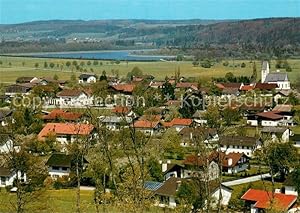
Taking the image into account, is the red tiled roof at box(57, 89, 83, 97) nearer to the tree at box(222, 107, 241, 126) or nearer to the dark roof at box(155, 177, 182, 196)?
the tree at box(222, 107, 241, 126)

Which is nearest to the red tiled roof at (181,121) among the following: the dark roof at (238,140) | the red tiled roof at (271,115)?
the red tiled roof at (271,115)

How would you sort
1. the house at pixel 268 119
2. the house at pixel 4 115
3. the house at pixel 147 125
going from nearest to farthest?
the house at pixel 147 125, the house at pixel 4 115, the house at pixel 268 119

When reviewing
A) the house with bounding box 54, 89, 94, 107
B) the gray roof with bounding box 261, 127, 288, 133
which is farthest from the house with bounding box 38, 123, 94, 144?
the house with bounding box 54, 89, 94, 107

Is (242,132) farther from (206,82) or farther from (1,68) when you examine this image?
(1,68)

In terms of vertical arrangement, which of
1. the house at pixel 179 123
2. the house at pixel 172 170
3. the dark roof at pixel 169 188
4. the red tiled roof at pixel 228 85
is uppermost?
the dark roof at pixel 169 188

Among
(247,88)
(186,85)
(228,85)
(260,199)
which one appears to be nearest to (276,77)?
(247,88)

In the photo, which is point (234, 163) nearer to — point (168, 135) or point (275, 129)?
point (168, 135)

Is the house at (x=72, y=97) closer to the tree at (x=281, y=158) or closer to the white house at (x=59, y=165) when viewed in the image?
the white house at (x=59, y=165)
